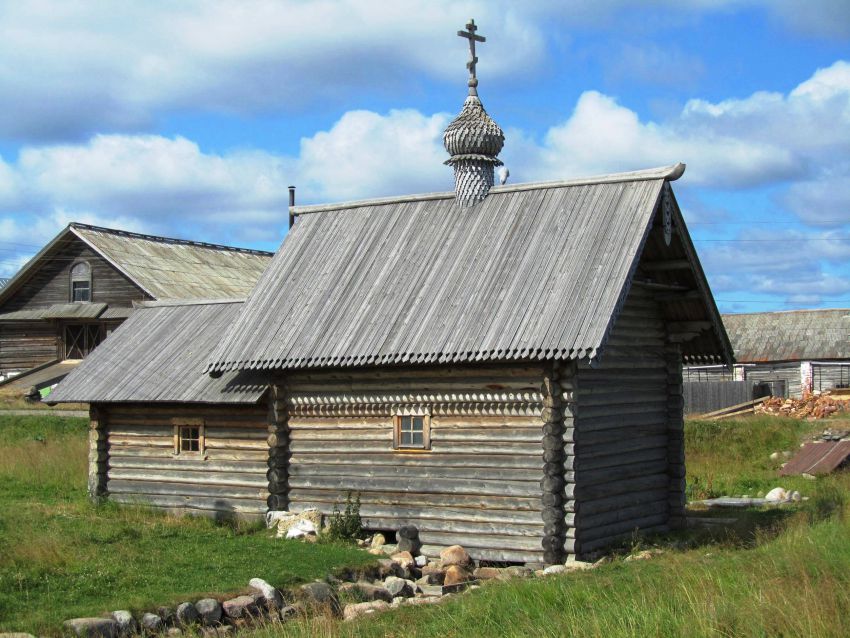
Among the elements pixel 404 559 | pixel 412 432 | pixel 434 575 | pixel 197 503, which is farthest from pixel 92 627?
pixel 197 503

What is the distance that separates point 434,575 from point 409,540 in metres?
1.41

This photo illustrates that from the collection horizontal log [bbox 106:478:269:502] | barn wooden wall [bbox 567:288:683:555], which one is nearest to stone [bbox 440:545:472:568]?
barn wooden wall [bbox 567:288:683:555]

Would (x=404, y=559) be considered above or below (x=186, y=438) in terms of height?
below

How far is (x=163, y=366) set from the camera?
20859mm

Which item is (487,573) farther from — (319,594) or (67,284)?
(67,284)

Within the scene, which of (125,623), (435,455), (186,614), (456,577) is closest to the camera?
(125,623)

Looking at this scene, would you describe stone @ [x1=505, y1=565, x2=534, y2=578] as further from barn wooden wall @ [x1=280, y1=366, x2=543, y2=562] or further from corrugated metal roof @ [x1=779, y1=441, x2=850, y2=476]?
corrugated metal roof @ [x1=779, y1=441, x2=850, y2=476]

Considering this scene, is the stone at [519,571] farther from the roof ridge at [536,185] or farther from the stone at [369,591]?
the roof ridge at [536,185]

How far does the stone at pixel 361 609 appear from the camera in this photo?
1243 centimetres

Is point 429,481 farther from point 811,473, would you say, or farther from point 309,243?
point 811,473

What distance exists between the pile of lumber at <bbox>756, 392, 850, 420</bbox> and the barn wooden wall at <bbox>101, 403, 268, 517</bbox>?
2207 centimetres

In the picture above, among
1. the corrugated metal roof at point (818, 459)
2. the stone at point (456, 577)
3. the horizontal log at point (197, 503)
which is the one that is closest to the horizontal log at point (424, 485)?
the horizontal log at point (197, 503)

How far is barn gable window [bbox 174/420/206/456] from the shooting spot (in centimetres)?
2003

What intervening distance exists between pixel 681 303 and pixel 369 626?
1031cm
